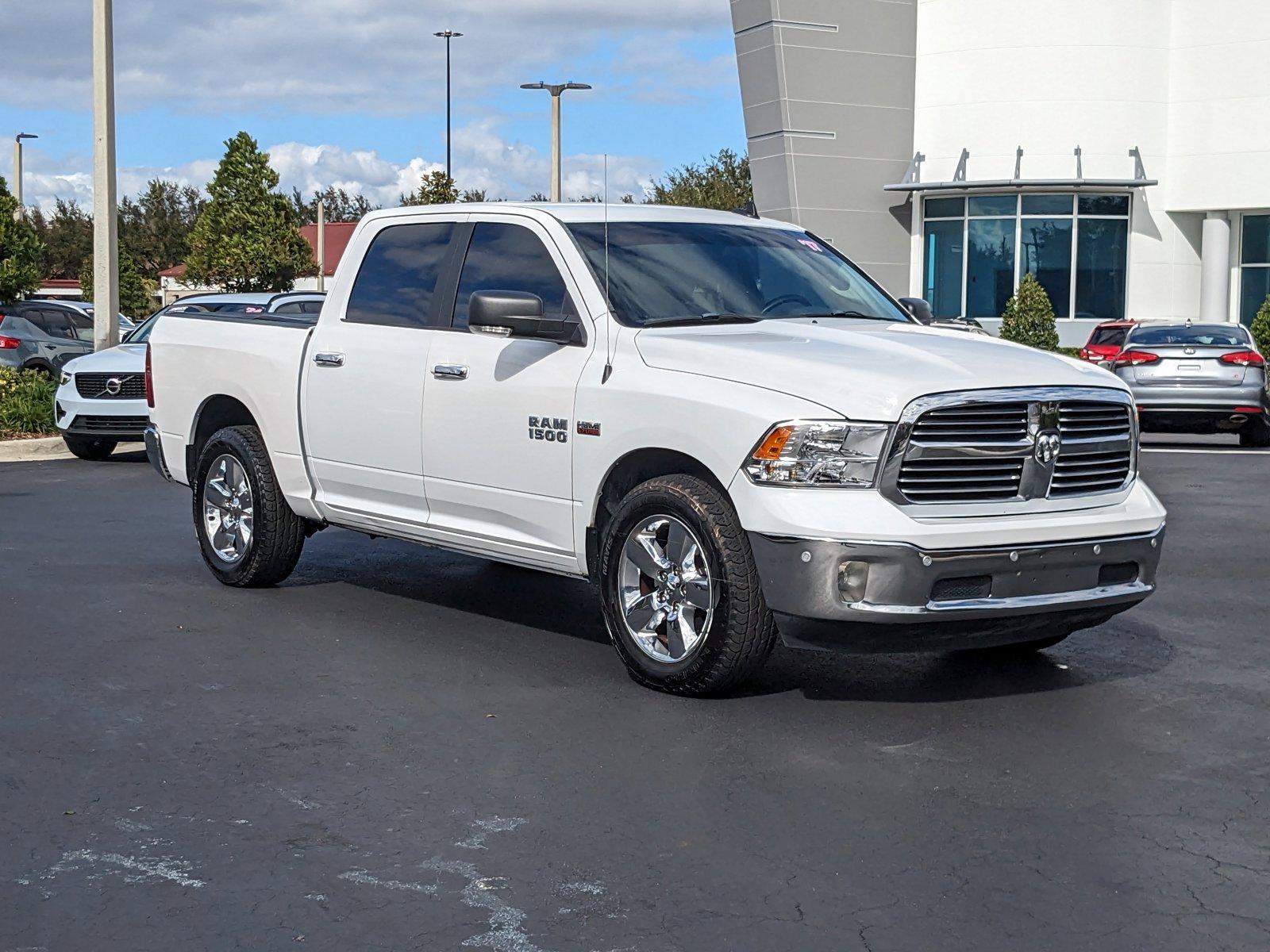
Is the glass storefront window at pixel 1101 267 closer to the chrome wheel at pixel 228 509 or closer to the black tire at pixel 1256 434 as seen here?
the black tire at pixel 1256 434

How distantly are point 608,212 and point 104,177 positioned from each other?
14437 millimetres

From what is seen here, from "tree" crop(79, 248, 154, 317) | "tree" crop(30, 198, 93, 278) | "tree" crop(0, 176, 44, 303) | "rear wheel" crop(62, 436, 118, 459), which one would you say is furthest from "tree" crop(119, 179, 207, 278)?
"rear wheel" crop(62, 436, 118, 459)

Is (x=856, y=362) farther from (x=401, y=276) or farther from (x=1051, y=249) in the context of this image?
(x=1051, y=249)

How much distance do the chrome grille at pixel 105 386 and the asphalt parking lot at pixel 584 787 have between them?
8.37 m

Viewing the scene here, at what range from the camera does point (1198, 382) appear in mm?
19734

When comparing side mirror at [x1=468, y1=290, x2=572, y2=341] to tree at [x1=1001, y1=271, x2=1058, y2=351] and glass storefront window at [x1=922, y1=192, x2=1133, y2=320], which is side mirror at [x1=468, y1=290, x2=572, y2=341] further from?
glass storefront window at [x1=922, y1=192, x2=1133, y2=320]

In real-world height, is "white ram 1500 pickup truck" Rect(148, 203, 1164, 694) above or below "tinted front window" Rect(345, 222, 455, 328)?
below

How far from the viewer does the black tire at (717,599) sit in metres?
6.42

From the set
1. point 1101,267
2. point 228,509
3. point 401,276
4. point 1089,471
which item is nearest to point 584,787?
point 1089,471

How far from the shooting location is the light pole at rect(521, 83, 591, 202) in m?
31.6

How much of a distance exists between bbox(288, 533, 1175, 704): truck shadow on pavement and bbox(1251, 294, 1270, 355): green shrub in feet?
83.2

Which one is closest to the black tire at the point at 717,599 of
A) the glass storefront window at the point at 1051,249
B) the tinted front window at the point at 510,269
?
the tinted front window at the point at 510,269

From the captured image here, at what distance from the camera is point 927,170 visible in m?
41.4

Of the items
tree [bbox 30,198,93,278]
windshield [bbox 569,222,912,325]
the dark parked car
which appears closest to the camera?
windshield [bbox 569,222,912,325]
